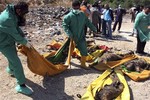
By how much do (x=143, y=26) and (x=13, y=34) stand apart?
502cm

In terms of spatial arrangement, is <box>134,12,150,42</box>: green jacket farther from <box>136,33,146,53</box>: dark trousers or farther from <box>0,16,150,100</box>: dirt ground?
<box>0,16,150,100</box>: dirt ground

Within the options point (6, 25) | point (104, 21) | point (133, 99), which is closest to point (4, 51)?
point (6, 25)

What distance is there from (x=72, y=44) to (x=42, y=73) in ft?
4.07

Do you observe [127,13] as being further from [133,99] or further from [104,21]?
[133,99]

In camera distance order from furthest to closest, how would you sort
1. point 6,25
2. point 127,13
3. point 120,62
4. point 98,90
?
1. point 127,13
2. point 120,62
3. point 98,90
4. point 6,25

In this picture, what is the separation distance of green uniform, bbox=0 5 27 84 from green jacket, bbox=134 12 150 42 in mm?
4588

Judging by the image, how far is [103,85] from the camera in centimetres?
672

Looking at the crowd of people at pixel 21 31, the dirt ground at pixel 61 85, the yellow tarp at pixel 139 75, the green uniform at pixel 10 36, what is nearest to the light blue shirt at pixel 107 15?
the crowd of people at pixel 21 31

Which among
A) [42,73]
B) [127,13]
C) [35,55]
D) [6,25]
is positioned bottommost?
[127,13]

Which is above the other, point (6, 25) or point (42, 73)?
point (6, 25)

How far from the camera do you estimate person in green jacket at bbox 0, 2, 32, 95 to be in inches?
229

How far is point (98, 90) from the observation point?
6.48 metres

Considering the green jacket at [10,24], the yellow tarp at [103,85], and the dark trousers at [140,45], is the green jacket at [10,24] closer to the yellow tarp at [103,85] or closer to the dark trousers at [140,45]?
the yellow tarp at [103,85]

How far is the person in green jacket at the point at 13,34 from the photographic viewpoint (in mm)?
5809
